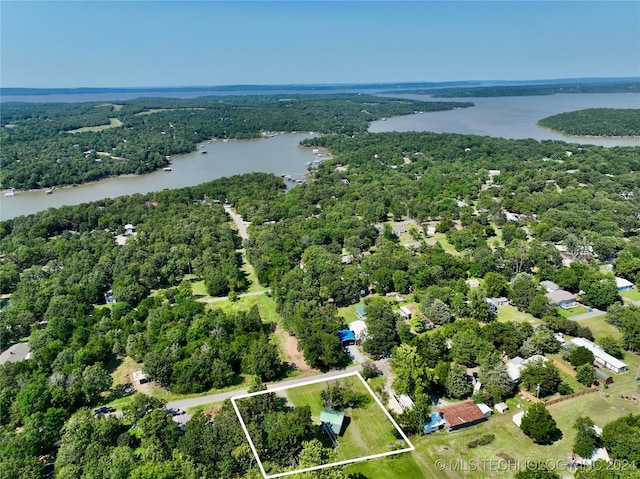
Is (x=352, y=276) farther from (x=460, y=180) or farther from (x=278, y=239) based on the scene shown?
(x=460, y=180)

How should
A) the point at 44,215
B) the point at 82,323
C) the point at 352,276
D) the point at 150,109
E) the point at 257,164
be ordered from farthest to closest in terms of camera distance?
the point at 150,109, the point at 257,164, the point at 44,215, the point at 352,276, the point at 82,323

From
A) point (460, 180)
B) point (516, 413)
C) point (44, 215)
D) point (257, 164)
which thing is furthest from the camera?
point (257, 164)

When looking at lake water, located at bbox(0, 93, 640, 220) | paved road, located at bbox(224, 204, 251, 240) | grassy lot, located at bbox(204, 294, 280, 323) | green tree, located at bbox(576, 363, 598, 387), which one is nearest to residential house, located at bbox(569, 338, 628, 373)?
green tree, located at bbox(576, 363, 598, 387)

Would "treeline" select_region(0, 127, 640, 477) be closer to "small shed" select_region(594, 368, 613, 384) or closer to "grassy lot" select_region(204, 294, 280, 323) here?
"grassy lot" select_region(204, 294, 280, 323)

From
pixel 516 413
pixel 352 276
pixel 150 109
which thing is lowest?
pixel 516 413

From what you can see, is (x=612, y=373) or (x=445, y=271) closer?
(x=612, y=373)

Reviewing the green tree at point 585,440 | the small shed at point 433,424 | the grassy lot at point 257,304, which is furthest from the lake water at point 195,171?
the green tree at point 585,440

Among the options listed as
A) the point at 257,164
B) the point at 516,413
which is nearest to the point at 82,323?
the point at 516,413
